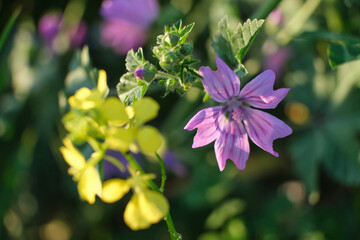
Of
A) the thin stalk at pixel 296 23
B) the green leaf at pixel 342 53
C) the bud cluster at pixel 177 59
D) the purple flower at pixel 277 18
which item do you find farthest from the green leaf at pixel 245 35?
the purple flower at pixel 277 18

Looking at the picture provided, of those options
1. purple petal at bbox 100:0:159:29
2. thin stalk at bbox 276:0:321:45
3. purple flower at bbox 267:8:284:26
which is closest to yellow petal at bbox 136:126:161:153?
thin stalk at bbox 276:0:321:45

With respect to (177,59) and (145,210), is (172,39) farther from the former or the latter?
(145,210)

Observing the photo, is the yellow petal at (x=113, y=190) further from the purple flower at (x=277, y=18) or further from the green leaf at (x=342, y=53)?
the purple flower at (x=277, y=18)

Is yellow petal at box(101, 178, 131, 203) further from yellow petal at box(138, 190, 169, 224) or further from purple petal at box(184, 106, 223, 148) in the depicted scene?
purple petal at box(184, 106, 223, 148)

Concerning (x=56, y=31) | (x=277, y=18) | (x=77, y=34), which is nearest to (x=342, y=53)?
(x=277, y=18)

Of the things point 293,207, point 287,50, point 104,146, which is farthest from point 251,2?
point 104,146

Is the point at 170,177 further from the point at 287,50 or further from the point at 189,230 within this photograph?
the point at 287,50
